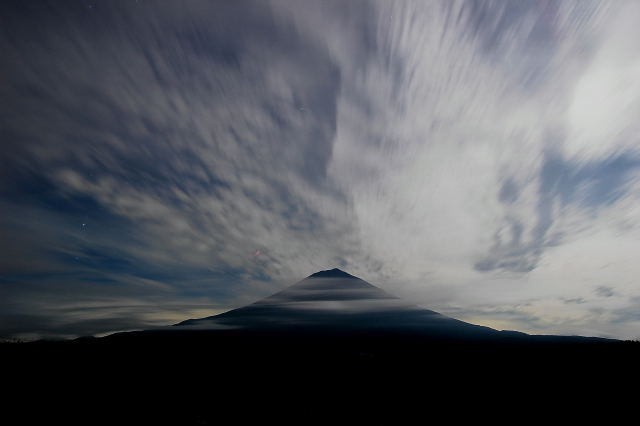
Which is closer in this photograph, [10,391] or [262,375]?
[10,391]

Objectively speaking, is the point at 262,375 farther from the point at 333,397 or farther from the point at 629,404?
the point at 629,404

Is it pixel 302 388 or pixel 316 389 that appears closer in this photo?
pixel 316 389

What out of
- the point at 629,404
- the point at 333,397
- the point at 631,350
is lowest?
the point at 333,397

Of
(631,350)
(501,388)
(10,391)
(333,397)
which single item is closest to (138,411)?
(10,391)

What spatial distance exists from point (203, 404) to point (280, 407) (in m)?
Answer: 14.7

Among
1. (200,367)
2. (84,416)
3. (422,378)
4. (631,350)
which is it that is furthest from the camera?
Result: (200,367)

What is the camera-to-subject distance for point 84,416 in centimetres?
4647

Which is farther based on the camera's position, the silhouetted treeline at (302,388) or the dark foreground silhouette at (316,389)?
the silhouetted treeline at (302,388)

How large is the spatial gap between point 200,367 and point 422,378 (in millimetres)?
67049

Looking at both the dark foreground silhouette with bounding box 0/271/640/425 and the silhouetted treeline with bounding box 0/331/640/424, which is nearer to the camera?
the dark foreground silhouette with bounding box 0/271/640/425

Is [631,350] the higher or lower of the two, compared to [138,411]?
higher

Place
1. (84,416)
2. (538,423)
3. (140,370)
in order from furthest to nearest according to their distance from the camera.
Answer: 1. (140,370)
2. (84,416)
3. (538,423)

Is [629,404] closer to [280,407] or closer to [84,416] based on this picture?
[280,407]

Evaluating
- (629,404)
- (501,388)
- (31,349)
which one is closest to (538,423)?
(629,404)
